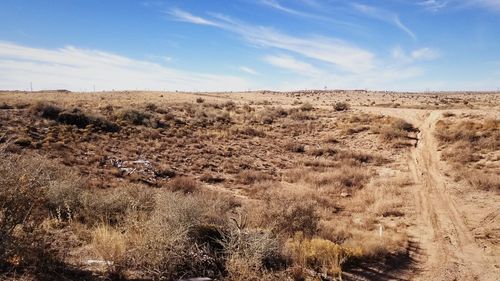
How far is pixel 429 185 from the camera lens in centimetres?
1748

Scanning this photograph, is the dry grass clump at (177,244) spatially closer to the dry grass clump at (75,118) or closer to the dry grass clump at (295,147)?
the dry grass clump at (295,147)

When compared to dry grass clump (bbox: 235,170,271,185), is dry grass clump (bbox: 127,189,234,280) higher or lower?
higher

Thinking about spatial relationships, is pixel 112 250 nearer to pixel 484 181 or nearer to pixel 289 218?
pixel 289 218

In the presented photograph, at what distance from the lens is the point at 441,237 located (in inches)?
445

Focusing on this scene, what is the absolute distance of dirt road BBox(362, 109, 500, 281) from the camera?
29.1 feet

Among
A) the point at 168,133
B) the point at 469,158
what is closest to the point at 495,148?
the point at 469,158

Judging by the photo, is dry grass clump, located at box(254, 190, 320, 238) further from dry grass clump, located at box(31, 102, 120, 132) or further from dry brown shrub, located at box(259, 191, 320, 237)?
dry grass clump, located at box(31, 102, 120, 132)

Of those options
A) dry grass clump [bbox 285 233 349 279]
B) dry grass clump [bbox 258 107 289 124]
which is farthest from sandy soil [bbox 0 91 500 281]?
dry grass clump [bbox 258 107 289 124]

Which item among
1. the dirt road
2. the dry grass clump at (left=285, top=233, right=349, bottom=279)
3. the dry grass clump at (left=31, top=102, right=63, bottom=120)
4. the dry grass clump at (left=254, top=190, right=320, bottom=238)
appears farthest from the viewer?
the dry grass clump at (left=31, top=102, right=63, bottom=120)

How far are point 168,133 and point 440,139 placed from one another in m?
18.3

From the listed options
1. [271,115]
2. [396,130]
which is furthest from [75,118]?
[396,130]

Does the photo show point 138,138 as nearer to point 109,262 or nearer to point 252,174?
point 252,174

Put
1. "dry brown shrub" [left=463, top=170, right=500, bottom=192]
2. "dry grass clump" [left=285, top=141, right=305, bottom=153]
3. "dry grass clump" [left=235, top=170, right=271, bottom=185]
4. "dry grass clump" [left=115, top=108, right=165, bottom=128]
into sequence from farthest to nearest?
1. "dry grass clump" [left=115, top=108, right=165, bottom=128]
2. "dry grass clump" [left=285, top=141, right=305, bottom=153]
3. "dry grass clump" [left=235, top=170, right=271, bottom=185]
4. "dry brown shrub" [left=463, top=170, right=500, bottom=192]

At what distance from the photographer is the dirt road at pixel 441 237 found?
8.87 meters
